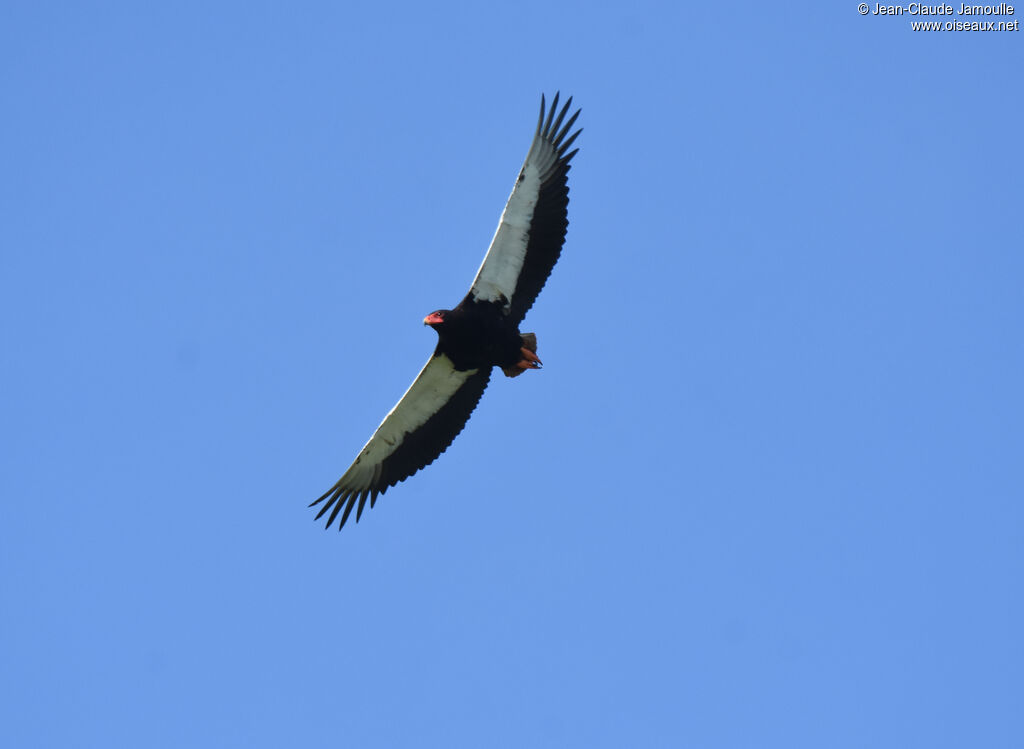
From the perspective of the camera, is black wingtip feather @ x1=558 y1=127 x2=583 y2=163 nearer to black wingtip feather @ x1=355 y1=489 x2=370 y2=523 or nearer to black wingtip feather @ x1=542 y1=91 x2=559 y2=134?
black wingtip feather @ x1=542 y1=91 x2=559 y2=134

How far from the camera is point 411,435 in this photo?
61.8 feet

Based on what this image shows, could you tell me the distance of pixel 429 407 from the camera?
1867 cm

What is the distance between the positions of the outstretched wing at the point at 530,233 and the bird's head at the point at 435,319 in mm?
547

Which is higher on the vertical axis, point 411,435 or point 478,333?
point 478,333

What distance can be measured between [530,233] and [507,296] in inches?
38.3

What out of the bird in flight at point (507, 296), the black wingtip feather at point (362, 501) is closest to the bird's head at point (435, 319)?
the bird in flight at point (507, 296)

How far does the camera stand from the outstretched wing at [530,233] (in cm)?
1759

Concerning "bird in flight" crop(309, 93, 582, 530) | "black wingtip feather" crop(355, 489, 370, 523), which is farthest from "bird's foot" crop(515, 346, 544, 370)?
"black wingtip feather" crop(355, 489, 370, 523)

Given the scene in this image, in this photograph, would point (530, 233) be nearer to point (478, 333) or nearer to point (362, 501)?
point (478, 333)

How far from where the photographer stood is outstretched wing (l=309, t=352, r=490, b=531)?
18.5m

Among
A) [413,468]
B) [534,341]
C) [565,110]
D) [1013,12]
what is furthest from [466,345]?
[1013,12]

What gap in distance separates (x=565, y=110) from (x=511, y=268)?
2.50m

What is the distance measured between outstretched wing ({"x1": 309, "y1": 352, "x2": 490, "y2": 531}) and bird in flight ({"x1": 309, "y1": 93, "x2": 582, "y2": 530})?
21 mm

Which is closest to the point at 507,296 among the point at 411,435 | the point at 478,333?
the point at 478,333
